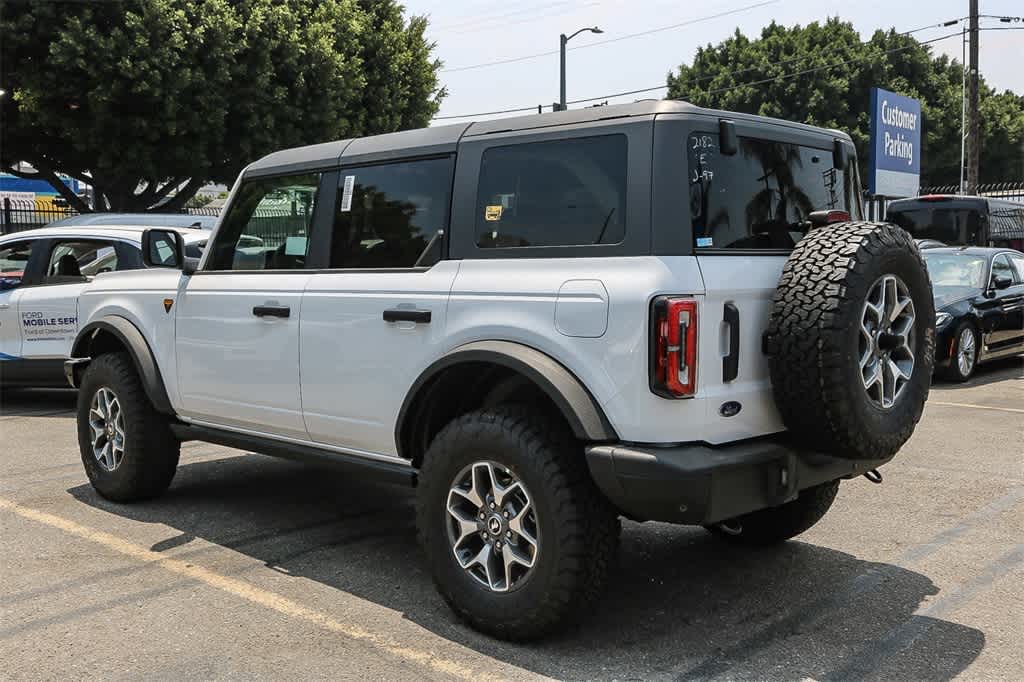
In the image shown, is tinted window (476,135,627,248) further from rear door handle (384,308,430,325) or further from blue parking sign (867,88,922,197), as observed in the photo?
blue parking sign (867,88,922,197)

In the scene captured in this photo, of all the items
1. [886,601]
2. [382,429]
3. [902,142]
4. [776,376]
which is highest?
[902,142]

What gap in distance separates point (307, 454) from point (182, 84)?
1739 cm

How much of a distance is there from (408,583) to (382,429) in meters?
0.74

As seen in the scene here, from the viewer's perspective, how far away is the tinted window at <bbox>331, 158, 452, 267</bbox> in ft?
13.9

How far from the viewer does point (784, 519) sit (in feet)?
15.5

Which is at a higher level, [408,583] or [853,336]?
[853,336]

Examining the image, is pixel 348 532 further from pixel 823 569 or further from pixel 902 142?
pixel 902 142

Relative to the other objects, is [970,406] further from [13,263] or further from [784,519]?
[13,263]

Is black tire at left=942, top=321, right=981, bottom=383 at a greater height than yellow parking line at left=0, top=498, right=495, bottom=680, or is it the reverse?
black tire at left=942, top=321, right=981, bottom=383

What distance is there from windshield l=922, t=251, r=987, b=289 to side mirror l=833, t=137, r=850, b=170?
8045 mm

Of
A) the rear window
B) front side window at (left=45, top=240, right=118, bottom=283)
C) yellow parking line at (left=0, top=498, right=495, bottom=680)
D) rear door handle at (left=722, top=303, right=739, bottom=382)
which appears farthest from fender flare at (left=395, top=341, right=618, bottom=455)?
the rear window

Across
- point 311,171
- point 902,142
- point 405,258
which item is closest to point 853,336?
point 405,258

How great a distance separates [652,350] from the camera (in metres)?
3.35

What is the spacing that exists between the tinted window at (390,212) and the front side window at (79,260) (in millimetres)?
4950
